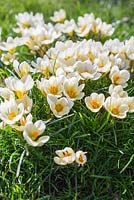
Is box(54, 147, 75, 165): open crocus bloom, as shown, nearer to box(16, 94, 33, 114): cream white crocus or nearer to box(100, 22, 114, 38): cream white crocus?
box(16, 94, 33, 114): cream white crocus

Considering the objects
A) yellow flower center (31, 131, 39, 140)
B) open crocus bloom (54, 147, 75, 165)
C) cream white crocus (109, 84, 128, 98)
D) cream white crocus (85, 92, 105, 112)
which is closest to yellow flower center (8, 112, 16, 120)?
yellow flower center (31, 131, 39, 140)

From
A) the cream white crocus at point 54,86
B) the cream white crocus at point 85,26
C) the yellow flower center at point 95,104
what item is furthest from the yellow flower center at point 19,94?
the cream white crocus at point 85,26

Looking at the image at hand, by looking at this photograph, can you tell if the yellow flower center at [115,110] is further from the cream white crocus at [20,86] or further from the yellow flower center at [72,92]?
the cream white crocus at [20,86]

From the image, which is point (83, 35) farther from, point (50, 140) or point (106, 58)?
point (50, 140)

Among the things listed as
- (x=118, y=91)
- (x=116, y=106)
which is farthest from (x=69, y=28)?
(x=116, y=106)

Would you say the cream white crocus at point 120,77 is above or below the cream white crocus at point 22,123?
above
